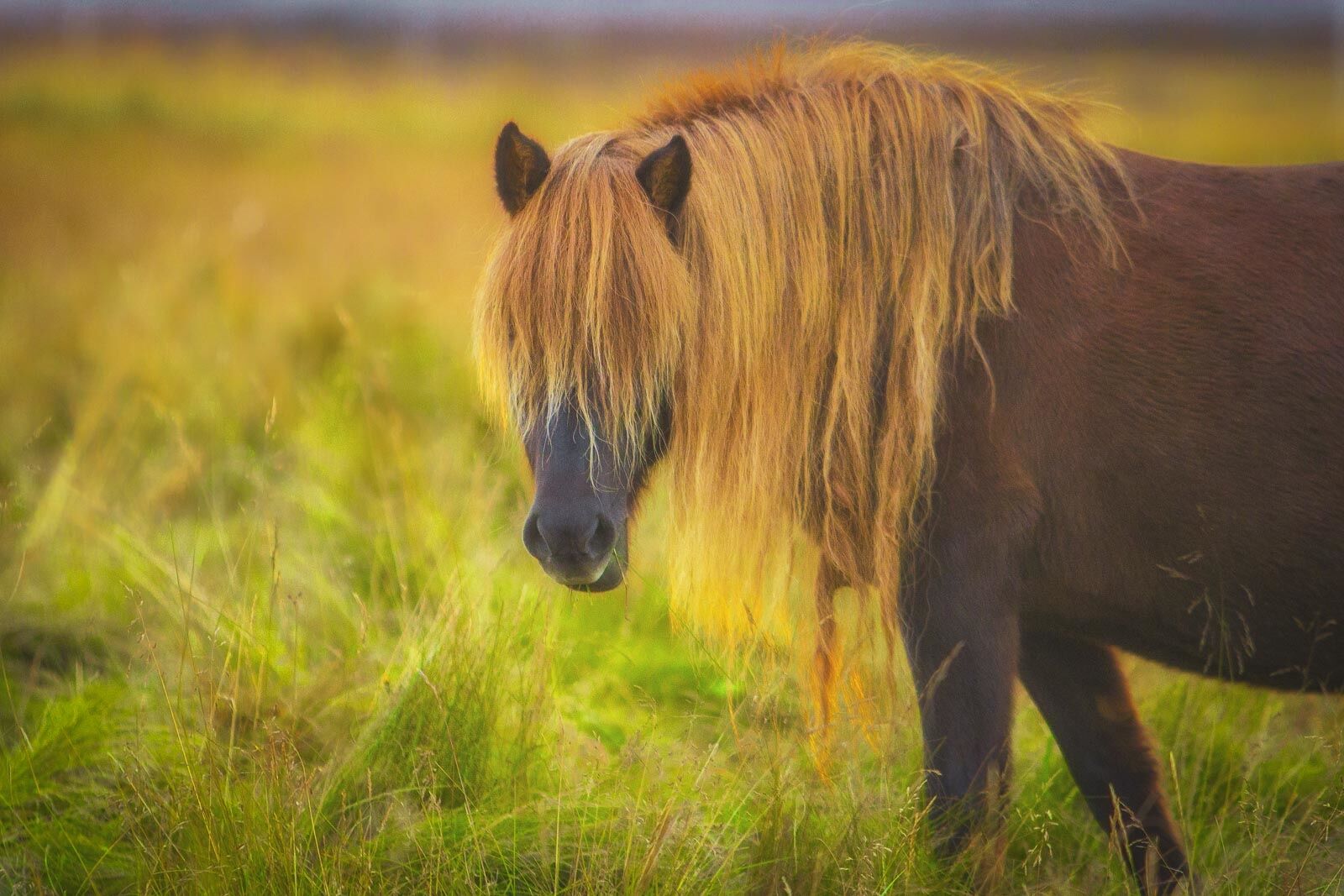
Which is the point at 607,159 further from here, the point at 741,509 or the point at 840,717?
the point at 840,717

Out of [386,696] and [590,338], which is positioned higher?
[590,338]

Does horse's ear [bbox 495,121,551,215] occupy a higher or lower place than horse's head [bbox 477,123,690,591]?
higher

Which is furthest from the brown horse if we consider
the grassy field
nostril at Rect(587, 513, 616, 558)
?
the grassy field

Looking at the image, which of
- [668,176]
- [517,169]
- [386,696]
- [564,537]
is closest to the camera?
[564,537]

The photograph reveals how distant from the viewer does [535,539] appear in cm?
212

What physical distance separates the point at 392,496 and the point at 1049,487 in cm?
311

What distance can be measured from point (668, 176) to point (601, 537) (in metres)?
0.80

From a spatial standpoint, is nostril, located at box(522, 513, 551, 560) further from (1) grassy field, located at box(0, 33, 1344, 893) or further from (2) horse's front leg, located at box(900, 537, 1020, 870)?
(2) horse's front leg, located at box(900, 537, 1020, 870)

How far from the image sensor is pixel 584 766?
2617 millimetres

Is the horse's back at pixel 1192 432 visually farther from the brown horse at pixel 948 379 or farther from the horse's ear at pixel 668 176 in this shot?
the horse's ear at pixel 668 176

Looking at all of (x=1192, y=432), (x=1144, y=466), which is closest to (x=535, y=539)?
(x=1144, y=466)

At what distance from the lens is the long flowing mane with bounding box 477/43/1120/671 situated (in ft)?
7.16

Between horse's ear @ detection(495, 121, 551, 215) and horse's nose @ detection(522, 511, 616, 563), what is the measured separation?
0.75 meters

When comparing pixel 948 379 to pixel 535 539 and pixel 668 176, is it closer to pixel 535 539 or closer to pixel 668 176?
pixel 668 176
